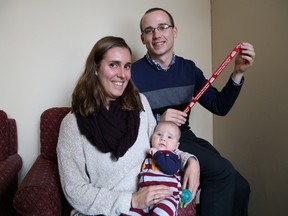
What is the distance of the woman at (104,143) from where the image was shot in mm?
1057

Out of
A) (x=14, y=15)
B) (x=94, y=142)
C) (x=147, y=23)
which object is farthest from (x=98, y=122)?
(x=14, y=15)

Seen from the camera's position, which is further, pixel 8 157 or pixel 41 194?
pixel 8 157

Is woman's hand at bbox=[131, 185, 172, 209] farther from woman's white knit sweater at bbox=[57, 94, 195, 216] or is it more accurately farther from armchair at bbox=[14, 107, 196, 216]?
armchair at bbox=[14, 107, 196, 216]

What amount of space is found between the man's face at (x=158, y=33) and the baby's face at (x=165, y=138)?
0.48 meters

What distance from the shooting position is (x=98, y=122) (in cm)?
114

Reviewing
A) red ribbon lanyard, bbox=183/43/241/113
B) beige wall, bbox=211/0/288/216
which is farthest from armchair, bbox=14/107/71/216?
beige wall, bbox=211/0/288/216

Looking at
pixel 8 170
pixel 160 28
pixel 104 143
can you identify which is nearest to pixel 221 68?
pixel 160 28

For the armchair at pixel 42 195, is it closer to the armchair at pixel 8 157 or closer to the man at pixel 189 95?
the man at pixel 189 95

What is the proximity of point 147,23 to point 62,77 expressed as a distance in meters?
0.75

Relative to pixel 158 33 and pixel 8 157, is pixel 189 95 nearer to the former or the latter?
pixel 158 33

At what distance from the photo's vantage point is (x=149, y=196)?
103 cm

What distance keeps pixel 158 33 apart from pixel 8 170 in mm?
1174

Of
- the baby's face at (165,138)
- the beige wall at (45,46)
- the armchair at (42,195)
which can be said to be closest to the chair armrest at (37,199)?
the armchair at (42,195)

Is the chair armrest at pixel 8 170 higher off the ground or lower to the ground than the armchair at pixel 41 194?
lower
